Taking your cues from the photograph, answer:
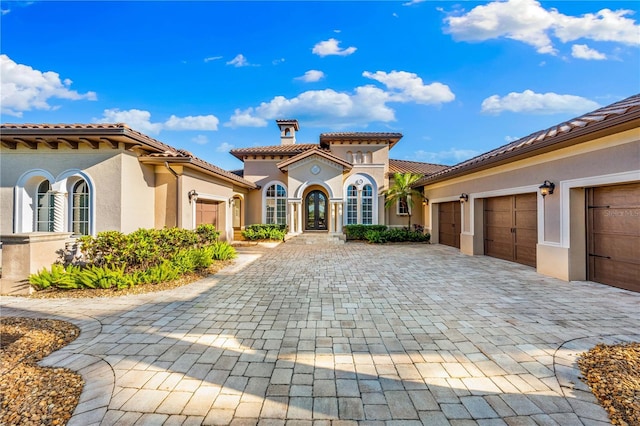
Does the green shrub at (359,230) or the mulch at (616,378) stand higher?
the green shrub at (359,230)

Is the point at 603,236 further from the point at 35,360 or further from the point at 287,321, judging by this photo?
the point at 35,360

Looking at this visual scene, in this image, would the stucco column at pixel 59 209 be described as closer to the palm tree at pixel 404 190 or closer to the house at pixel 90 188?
the house at pixel 90 188

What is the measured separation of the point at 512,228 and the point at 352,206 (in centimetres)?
993

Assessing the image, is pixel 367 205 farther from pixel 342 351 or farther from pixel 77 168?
pixel 342 351

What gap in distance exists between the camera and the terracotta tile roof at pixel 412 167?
18920 millimetres

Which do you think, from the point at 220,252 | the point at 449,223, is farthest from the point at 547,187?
the point at 220,252

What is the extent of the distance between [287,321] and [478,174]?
9.89 m

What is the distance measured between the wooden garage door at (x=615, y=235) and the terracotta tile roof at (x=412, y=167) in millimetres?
12007

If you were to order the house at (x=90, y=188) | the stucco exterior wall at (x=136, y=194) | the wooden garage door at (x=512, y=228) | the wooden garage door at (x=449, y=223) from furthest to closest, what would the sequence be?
the wooden garage door at (x=449, y=223) < the wooden garage door at (x=512, y=228) < the stucco exterior wall at (x=136, y=194) < the house at (x=90, y=188)

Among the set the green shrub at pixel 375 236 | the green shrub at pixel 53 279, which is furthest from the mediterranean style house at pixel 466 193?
the green shrub at pixel 375 236

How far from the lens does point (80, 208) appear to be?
27.1 feet

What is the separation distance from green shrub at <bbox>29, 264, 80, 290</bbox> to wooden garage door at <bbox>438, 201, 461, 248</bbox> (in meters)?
13.9

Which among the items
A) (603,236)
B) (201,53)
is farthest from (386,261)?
→ (201,53)

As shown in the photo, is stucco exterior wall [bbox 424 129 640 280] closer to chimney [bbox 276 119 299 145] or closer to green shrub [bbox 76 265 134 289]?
green shrub [bbox 76 265 134 289]
